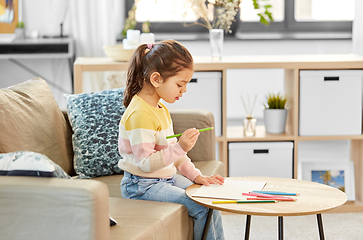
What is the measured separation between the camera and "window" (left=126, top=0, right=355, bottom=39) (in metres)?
3.04

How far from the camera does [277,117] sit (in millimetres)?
2469

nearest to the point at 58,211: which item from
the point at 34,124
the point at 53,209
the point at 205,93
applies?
the point at 53,209

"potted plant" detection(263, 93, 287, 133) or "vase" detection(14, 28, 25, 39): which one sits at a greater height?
"vase" detection(14, 28, 25, 39)

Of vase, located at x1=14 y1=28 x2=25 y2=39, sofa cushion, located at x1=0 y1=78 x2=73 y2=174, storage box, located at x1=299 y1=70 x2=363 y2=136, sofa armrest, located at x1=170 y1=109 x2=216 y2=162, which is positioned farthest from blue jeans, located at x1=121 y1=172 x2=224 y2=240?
vase, located at x1=14 y1=28 x2=25 y2=39

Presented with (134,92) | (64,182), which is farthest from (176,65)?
(64,182)

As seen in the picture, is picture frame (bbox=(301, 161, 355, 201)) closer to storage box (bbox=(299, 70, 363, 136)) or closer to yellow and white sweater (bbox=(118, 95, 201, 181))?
storage box (bbox=(299, 70, 363, 136))

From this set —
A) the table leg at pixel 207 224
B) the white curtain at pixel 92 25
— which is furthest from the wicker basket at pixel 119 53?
the table leg at pixel 207 224

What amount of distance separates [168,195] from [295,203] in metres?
0.41

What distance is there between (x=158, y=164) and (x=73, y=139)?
580 mm

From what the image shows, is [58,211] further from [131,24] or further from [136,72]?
[131,24]

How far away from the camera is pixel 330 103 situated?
238cm

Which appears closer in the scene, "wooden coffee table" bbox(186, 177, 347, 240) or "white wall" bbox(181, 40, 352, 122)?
"wooden coffee table" bbox(186, 177, 347, 240)

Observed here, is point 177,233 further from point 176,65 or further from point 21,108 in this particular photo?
point 21,108

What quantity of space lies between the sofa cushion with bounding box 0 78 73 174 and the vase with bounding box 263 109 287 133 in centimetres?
111
